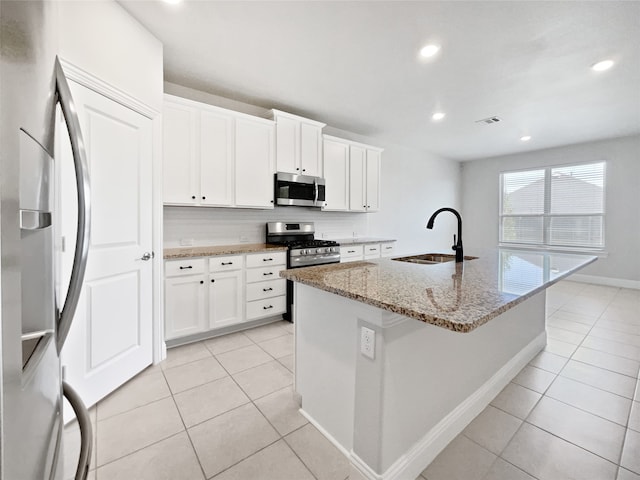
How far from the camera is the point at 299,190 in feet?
11.9

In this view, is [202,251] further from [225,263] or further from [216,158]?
[216,158]

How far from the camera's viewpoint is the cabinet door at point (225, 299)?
279 centimetres

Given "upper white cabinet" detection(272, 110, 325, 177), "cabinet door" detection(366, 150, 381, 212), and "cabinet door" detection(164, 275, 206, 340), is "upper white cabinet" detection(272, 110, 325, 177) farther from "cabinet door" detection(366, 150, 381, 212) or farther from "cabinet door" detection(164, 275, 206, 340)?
"cabinet door" detection(164, 275, 206, 340)

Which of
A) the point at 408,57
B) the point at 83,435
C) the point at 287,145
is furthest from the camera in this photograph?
the point at 287,145

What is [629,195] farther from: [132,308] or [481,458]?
[132,308]

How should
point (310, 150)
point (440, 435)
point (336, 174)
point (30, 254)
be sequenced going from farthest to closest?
1. point (336, 174)
2. point (310, 150)
3. point (440, 435)
4. point (30, 254)


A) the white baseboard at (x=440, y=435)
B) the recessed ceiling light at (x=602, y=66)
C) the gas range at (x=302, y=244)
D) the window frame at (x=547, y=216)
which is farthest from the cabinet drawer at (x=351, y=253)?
the window frame at (x=547, y=216)

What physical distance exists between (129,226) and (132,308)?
60 centimetres

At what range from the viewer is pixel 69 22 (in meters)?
1.63

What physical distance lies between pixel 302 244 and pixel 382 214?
2.37 meters

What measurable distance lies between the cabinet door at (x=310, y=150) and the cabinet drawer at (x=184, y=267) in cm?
171

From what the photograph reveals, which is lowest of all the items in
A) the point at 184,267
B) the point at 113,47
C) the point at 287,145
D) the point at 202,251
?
the point at 184,267

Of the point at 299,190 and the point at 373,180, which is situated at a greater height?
the point at 373,180

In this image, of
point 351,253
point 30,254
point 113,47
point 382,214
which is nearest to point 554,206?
point 382,214
